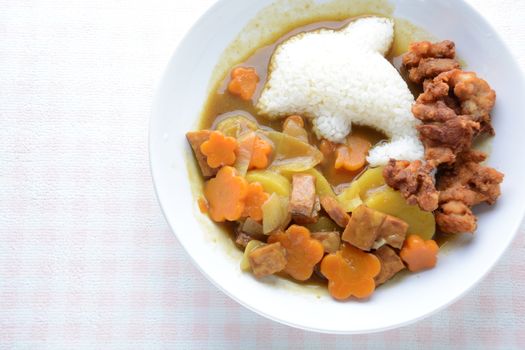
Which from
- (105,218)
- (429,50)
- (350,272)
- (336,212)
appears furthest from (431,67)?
(105,218)

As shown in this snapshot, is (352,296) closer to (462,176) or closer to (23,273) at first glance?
(462,176)

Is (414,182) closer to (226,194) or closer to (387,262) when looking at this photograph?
(387,262)

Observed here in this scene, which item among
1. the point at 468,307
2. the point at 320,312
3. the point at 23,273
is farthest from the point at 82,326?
the point at 468,307

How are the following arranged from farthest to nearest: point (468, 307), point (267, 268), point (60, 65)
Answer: point (60, 65) → point (468, 307) → point (267, 268)

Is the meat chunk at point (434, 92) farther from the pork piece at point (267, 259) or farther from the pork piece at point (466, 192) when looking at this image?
the pork piece at point (267, 259)

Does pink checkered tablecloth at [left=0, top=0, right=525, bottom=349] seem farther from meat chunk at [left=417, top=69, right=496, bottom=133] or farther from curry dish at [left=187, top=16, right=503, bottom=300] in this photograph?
meat chunk at [left=417, top=69, right=496, bottom=133]

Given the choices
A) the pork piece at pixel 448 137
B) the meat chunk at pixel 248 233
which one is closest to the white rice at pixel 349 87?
the pork piece at pixel 448 137
